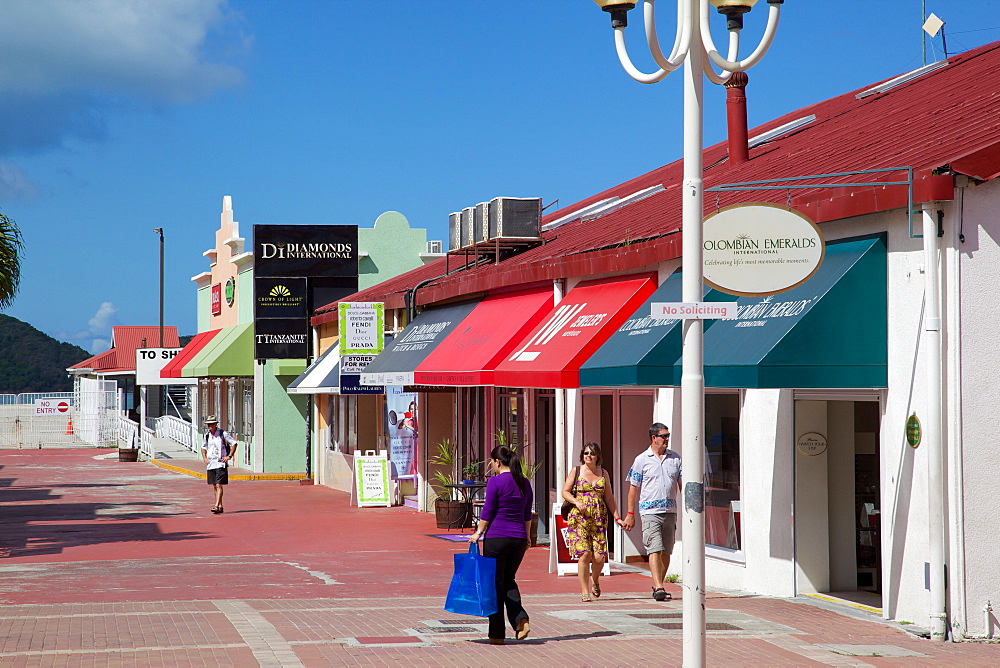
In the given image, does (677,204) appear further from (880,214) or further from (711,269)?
(711,269)

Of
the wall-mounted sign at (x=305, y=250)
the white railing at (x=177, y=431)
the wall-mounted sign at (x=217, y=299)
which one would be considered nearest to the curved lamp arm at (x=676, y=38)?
the wall-mounted sign at (x=305, y=250)

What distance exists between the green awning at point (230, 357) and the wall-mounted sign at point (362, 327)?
12520 mm

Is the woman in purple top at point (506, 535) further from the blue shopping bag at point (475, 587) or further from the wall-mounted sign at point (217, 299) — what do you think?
the wall-mounted sign at point (217, 299)

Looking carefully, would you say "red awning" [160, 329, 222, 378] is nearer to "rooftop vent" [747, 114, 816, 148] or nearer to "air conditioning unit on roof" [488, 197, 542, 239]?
"air conditioning unit on roof" [488, 197, 542, 239]

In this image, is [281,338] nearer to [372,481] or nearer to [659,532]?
[372,481]

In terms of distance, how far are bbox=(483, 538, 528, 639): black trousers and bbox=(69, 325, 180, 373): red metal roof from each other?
5477 centimetres

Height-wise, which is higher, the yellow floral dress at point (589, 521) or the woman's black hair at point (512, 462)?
the woman's black hair at point (512, 462)

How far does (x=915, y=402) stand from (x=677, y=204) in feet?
25.6

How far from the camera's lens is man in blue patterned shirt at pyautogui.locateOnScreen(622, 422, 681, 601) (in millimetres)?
12031

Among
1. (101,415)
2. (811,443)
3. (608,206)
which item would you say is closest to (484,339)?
(608,206)

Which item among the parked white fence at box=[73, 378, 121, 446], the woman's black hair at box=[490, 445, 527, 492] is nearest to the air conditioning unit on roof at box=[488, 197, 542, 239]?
the woman's black hair at box=[490, 445, 527, 492]

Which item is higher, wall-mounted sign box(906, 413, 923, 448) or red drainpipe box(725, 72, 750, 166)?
red drainpipe box(725, 72, 750, 166)

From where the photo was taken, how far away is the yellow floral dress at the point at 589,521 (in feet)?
39.5

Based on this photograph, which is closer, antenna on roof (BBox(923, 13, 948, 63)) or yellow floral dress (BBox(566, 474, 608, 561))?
yellow floral dress (BBox(566, 474, 608, 561))
